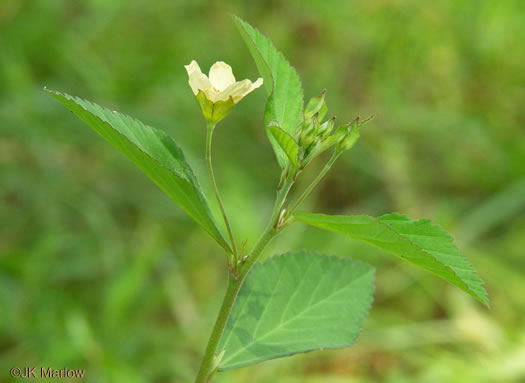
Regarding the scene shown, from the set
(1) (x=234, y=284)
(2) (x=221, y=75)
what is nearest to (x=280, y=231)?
(1) (x=234, y=284)

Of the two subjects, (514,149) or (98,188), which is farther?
(514,149)

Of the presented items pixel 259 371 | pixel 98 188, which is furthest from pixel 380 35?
pixel 259 371

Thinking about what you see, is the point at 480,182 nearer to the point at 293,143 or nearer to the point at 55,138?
the point at 55,138

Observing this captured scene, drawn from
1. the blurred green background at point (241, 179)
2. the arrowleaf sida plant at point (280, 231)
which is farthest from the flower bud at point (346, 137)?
the blurred green background at point (241, 179)

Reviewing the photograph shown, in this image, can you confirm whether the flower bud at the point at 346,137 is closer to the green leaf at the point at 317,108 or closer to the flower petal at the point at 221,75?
the green leaf at the point at 317,108

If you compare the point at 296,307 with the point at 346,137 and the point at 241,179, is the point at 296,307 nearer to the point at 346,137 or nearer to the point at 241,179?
the point at 346,137

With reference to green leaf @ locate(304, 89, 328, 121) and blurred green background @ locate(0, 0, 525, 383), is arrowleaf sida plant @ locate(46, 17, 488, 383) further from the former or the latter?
blurred green background @ locate(0, 0, 525, 383)

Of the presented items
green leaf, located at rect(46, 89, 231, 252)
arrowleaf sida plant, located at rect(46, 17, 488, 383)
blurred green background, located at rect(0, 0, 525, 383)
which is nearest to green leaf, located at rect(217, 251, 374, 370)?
arrowleaf sida plant, located at rect(46, 17, 488, 383)
